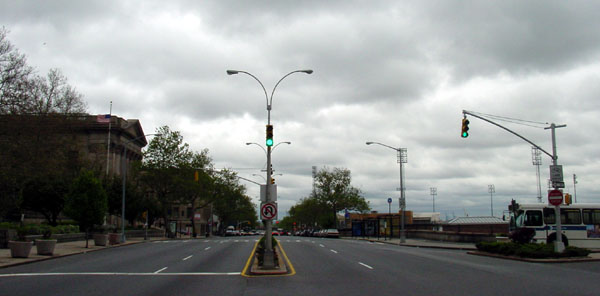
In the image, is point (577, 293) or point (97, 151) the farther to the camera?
point (97, 151)

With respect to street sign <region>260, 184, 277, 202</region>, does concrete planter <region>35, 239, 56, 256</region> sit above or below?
below

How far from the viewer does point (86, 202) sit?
115 feet

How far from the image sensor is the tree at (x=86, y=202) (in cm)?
3512

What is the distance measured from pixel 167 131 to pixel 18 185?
36619mm

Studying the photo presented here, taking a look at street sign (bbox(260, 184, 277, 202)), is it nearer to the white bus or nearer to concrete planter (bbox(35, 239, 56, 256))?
concrete planter (bbox(35, 239, 56, 256))

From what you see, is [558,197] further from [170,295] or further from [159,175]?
[159,175]

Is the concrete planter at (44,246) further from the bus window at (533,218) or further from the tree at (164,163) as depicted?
the tree at (164,163)

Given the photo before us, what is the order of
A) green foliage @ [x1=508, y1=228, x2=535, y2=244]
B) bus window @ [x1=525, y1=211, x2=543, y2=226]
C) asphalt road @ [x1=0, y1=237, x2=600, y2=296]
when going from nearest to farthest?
asphalt road @ [x1=0, y1=237, x2=600, y2=296], green foliage @ [x1=508, y1=228, x2=535, y2=244], bus window @ [x1=525, y1=211, x2=543, y2=226]

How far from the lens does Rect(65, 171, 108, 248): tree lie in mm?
35125

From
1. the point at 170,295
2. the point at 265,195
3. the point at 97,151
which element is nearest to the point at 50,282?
the point at 170,295

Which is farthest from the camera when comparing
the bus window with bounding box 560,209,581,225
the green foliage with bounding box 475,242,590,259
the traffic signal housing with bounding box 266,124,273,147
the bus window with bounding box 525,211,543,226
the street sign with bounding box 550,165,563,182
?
the bus window with bounding box 560,209,581,225

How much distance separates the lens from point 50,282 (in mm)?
15594

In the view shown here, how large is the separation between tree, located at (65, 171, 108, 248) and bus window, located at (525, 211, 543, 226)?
2778 centimetres

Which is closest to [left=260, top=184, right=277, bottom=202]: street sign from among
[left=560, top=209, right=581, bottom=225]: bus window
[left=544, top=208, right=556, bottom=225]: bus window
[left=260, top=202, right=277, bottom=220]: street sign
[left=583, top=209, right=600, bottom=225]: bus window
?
[left=260, top=202, right=277, bottom=220]: street sign
